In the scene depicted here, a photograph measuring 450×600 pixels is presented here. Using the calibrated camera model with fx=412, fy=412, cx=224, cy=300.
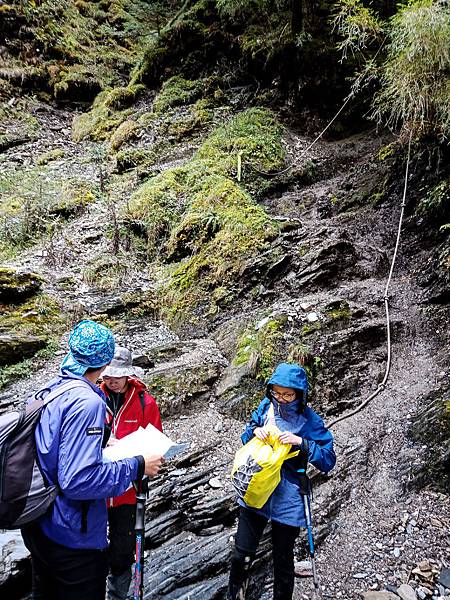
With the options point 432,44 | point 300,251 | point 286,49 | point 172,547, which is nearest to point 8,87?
point 286,49

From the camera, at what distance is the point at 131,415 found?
3152mm

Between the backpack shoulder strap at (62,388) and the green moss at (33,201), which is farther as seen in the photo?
the green moss at (33,201)

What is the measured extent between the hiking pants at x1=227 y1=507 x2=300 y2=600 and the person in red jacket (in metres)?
0.81

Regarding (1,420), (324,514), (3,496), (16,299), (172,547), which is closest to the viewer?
(3,496)

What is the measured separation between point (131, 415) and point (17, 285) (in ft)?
17.9

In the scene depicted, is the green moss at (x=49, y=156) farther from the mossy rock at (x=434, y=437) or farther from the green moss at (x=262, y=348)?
the mossy rock at (x=434, y=437)

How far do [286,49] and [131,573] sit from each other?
13.2m

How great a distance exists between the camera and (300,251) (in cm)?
773

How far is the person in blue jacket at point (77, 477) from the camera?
1.97 m

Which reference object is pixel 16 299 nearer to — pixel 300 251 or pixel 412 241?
pixel 300 251

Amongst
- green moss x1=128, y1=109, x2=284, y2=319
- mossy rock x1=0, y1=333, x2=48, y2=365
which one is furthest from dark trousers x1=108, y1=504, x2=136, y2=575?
green moss x1=128, y1=109, x2=284, y2=319

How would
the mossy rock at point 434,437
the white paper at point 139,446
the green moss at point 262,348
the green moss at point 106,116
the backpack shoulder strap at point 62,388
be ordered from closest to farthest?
the backpack shoulder strap at point 62,388 < the white paper at point 139,446 < the mossy rock at point 434,437 < the green moss at point 262,348 < the green moss at point 106,116

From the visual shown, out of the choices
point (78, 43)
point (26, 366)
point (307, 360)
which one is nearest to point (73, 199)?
point (26, 366)

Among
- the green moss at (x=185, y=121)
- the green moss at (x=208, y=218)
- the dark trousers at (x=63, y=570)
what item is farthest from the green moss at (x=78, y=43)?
the dark trousers at (x=63, y=570)
